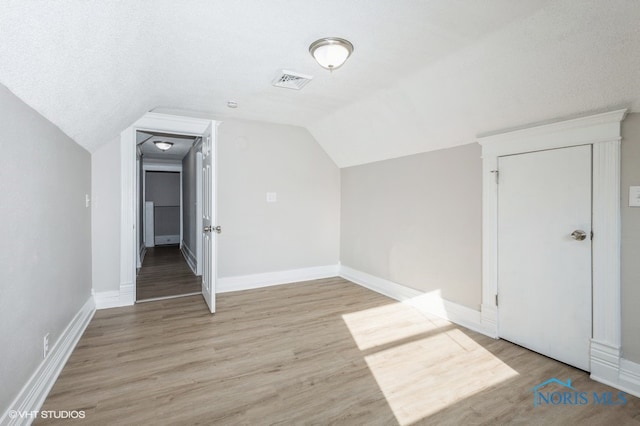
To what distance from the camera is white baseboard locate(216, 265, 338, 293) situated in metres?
4.23

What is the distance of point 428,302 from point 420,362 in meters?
1.19

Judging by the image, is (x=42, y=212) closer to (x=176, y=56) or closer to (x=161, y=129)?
(x=176, y=56)

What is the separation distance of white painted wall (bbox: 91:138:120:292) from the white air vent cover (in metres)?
2.09

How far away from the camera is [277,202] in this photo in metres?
4.63

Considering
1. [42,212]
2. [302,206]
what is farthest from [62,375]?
[302,206]

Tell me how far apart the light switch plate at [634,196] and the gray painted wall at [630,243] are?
2 centimetres

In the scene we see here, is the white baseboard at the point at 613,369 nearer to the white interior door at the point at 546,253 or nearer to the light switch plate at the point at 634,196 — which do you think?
the white interior door at the point at 546,253

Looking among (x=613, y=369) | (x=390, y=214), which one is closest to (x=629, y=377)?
(x=613, y=369)

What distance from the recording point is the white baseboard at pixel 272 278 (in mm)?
4233

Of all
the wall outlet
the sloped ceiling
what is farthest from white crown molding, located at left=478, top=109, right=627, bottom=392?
the wall outlet

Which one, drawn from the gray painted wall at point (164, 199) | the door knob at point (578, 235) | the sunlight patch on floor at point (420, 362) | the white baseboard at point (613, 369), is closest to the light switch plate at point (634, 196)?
the door knob at point (578, 235)

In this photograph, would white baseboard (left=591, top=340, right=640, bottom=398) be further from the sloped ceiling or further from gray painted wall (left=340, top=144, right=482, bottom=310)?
the sloped ceiling

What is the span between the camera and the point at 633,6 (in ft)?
Answer: 5.15

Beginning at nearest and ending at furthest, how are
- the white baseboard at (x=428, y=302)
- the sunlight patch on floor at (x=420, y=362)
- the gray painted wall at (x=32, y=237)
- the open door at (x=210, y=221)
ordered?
the gray painted wall at (x=32, y=237)
the sunlight patch on floor at (x=420, y=362)
the white baseboard at (x=428, y=302)
the open door at (x=210, y=221)
